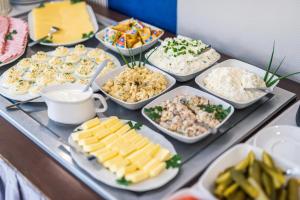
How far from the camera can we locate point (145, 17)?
1.88 metres

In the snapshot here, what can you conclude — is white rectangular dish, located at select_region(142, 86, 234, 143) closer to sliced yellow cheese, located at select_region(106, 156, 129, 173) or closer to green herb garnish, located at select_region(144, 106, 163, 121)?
green herb garnish, located at select_region(144, 106, 163, 121)

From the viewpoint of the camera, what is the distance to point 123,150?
109cm

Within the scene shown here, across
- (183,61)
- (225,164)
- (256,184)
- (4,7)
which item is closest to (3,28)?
(4,7)

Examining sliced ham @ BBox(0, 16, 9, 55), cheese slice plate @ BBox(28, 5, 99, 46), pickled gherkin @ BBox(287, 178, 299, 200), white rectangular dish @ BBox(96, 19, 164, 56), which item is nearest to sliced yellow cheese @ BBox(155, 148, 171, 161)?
pickled gherkin @ BBox(287, 178, 299, 200)

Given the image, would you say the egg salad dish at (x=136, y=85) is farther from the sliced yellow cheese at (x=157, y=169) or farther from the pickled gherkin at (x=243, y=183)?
the pickled gherkin at (x=243, y=183)

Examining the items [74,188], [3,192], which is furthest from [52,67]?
[74,188]

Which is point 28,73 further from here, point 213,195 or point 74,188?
point 213,195

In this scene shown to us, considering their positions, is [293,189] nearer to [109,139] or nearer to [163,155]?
[163,155]

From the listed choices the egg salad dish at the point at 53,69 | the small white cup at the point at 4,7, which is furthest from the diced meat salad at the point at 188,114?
the small white cup at the point at 4,7

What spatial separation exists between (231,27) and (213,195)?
2.62ft

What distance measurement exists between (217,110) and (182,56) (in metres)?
0.30

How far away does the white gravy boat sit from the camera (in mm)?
1212

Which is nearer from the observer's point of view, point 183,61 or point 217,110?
point 217,110

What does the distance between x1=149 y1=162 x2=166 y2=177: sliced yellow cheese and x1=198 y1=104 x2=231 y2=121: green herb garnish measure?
25 cm
